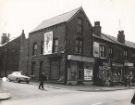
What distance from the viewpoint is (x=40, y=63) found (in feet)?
109

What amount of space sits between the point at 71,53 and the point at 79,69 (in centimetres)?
272

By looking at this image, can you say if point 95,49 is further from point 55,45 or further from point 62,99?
point 62,99

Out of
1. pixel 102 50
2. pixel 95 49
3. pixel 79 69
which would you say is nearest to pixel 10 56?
pixel 102 50

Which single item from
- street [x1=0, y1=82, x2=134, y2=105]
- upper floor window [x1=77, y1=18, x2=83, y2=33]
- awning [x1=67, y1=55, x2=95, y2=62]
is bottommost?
street [x1=0, y1=82, x2=134, y2=105]

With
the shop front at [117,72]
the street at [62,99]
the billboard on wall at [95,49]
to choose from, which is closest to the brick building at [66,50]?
the billboard on wall at [95,49]

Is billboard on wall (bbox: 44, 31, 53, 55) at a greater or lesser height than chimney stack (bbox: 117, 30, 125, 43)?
lesser

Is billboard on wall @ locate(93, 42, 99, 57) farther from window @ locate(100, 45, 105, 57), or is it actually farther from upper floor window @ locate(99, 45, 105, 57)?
window @ locate(100, 45, 105, 57)

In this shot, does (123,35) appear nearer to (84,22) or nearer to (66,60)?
(84,22)

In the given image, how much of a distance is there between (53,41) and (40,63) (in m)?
3.85

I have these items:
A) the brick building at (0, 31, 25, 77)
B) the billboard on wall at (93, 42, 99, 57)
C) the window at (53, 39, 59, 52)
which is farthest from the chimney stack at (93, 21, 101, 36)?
the brick building at (0, 31, 25, 77)

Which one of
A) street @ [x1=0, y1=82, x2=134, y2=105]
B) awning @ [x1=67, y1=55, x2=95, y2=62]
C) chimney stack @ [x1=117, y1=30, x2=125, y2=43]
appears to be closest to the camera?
street @ [x1=0, y1=82, x2=134, y2=105]

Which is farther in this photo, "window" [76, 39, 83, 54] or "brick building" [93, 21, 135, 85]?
"brick building" [93, 21, 135, 85]

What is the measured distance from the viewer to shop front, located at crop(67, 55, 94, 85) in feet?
96.9

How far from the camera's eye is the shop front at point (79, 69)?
2953 centimetres
